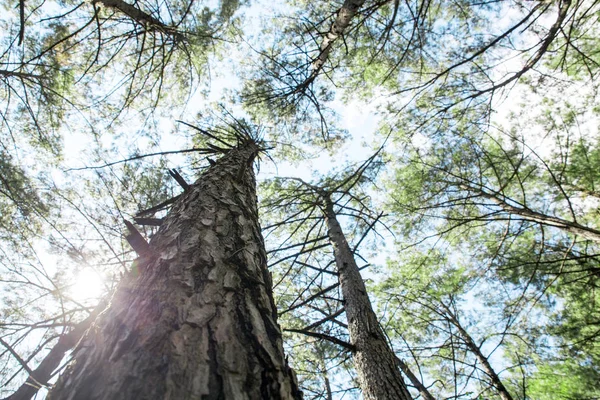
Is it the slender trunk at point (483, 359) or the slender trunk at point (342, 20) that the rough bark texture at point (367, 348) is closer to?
the slender trunk at point (483, 359)

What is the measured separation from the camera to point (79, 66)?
4641mm

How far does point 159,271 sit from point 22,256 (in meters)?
4.26

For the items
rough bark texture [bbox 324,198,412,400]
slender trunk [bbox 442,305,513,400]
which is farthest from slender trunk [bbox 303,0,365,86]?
slender trunk [bbox 442,305,513,400]

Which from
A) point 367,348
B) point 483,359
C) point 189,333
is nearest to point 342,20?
point 367,348

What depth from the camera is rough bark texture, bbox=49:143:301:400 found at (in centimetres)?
68

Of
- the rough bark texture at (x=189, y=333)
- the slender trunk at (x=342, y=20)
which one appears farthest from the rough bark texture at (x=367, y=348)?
the slender trunk at (x=342, y=20)

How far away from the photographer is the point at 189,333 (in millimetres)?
826

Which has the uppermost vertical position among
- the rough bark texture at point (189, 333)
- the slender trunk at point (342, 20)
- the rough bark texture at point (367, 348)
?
the slender trunk at point (342, 20)

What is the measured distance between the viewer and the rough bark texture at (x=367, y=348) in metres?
2.39

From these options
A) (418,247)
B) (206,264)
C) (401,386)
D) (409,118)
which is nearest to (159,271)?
(206,264)

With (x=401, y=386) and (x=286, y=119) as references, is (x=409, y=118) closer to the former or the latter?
(x=286, y=119)

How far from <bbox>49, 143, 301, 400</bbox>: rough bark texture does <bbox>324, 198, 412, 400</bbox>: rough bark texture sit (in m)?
1.72

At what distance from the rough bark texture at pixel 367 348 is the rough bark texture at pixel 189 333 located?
1718 mm

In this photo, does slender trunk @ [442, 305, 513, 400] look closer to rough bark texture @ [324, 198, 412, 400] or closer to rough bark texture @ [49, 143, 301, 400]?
rough bark texture @ [324, 198, 412, 400]
